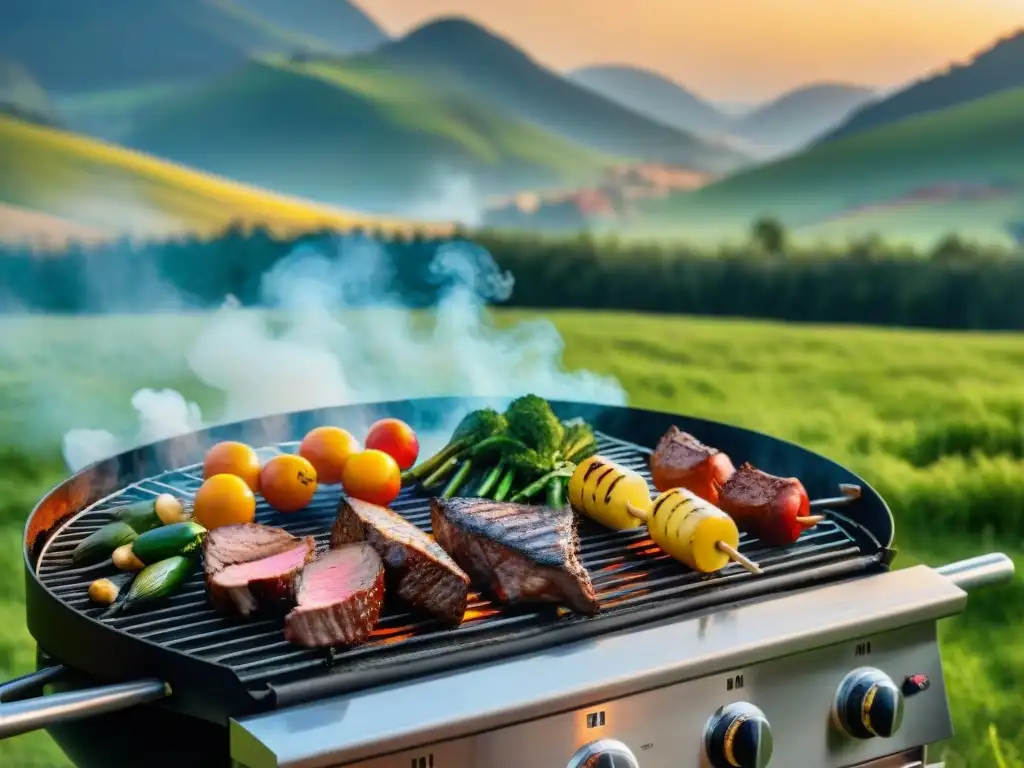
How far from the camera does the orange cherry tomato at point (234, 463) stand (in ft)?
10.9

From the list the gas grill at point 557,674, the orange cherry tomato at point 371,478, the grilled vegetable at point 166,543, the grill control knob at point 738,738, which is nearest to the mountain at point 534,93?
the orange cherry tomato at point 371,478

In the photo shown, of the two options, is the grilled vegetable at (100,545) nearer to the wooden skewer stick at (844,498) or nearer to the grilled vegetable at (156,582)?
the grilled vegetable at (156,582)

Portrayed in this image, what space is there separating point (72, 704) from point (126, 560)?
30.3 inches

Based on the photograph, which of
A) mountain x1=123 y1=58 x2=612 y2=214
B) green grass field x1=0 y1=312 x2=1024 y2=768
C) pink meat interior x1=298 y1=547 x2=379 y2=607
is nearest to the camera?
pink meat interior x1=298 y1=547 x2=379 y2=607

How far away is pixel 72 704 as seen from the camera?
1.96 m

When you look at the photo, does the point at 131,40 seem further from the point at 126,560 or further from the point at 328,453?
the point at 126,560

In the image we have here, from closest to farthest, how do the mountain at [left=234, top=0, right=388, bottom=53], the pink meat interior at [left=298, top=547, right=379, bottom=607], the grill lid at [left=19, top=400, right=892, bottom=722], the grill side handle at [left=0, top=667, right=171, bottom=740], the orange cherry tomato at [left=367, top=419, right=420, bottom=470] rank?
the grill side handle at [left=0, top=667, right=171, bottom=740], the grill lid at [left=19, top=400, right=892, bottom=722], the pink meat interior at [left=298, top=547, right=379, bottom=607], the orange cherry tomato at [left=367, top=419, right=420, bottom=470], the mountain at [left=234, top=0, right=388, bottom=53]

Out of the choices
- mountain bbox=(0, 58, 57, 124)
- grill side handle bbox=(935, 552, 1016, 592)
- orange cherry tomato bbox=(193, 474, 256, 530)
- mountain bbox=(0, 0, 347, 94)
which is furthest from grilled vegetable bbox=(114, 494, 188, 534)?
mountain bbox=(0, 0, 347, 94)

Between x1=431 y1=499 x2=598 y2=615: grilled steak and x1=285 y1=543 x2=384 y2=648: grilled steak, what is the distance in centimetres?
25

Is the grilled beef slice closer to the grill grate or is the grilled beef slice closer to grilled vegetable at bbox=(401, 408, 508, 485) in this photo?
the grill grate

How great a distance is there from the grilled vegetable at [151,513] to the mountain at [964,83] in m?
8.71

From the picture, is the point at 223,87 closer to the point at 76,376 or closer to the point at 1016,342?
the point at 76,376

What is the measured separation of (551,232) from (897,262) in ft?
10.0

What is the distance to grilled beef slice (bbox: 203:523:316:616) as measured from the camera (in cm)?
240
